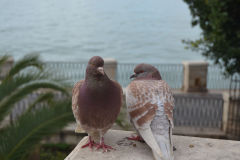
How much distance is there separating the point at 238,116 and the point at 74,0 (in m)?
90.8

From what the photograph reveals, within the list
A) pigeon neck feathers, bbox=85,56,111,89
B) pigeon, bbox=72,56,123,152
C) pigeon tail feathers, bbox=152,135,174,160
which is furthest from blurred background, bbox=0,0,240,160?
pigeon tail feathers, bbox=152,135,174,160

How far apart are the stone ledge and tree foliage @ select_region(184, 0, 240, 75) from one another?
499 centimetres

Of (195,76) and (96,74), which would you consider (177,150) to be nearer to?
(96,74)

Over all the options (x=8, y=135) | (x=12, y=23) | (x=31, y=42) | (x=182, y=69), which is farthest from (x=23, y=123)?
(x=12, y=23)

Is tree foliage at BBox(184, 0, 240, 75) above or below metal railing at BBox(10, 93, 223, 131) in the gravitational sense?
above

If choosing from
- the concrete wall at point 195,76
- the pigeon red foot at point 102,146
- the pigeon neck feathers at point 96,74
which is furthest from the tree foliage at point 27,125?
the concrete wall at point 195,76

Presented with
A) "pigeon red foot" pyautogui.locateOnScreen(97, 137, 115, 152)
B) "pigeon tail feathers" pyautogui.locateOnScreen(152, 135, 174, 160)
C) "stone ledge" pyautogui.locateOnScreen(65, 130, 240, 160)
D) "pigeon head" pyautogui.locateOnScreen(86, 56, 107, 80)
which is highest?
"pigeon head" pyautogui.locateOnScreen(86, 56, 107, 80)

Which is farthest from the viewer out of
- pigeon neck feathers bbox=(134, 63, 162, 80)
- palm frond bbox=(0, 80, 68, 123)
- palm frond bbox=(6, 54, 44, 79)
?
palm frond bbox=(6, 54, 44, 79)

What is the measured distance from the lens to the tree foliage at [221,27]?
7590 millimetres

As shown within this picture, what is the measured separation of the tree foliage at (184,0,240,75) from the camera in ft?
24.9

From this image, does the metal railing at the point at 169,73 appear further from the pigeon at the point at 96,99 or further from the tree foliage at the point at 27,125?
the pigeon at the point at 96,99

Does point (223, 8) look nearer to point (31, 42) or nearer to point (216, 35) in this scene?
point (216, 35)

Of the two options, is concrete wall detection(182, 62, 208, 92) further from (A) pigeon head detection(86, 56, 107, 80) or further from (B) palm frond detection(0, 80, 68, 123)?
(A) pigeon head detection(86, 56, 107, 80)

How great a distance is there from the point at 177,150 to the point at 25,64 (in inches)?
146
